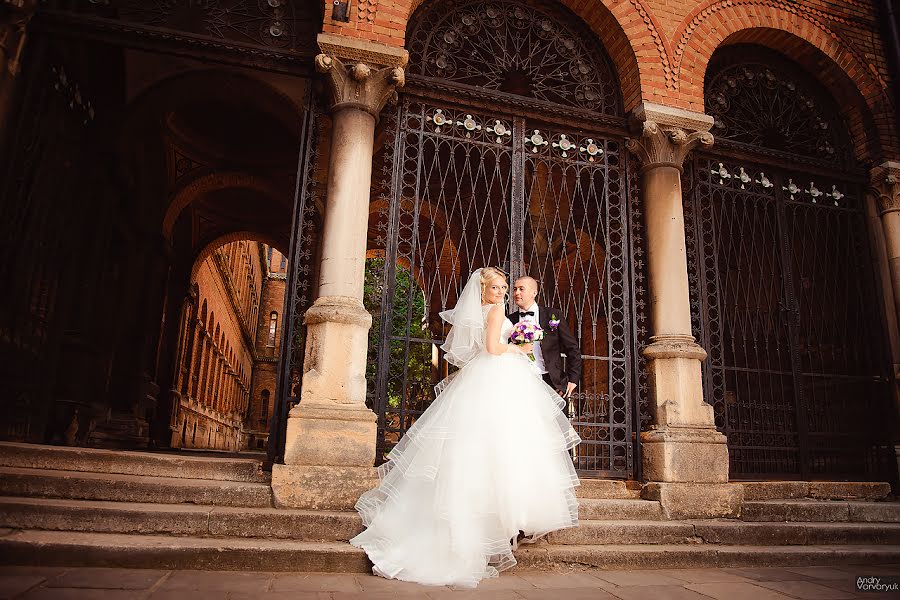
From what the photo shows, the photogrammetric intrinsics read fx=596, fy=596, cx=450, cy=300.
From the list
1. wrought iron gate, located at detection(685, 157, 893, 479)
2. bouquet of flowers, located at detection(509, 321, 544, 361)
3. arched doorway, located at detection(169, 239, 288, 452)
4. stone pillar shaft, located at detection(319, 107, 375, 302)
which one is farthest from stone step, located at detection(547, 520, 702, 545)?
arched doorway, located at detection(169, 239, 288, 452)

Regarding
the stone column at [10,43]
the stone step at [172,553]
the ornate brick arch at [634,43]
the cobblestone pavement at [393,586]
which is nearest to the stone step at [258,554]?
the stone step at [172,553]

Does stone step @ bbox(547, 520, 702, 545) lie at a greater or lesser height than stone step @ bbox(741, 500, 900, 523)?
lesser

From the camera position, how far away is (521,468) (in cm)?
407

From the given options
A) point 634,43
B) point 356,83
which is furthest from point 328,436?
point 634,43

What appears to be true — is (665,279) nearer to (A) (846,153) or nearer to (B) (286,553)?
(A) (846,153)

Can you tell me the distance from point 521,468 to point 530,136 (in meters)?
4.42

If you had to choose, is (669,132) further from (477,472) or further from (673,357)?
(477,472)

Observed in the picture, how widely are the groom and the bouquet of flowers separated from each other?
0.14 meters

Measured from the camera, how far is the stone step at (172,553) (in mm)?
3637

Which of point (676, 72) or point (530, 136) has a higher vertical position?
point (676, 72)

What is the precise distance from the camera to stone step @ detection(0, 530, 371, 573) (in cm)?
364

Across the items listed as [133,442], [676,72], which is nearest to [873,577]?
[676,72]

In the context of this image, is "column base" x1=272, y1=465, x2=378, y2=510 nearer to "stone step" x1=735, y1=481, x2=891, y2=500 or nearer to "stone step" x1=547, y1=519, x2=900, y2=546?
"stone step" x1=547, y1=519, x2=900, y2=546

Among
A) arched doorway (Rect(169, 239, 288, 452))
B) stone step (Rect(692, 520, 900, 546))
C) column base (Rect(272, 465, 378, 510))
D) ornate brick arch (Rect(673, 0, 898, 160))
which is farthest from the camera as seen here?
arched doorway (Rect(169, 239, 288, 452))
